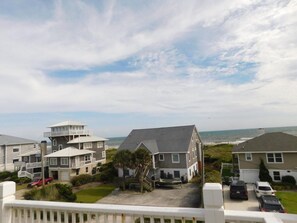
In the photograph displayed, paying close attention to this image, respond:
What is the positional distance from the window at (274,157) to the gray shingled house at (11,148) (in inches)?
1485

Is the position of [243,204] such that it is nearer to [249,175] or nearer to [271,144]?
[249,175]

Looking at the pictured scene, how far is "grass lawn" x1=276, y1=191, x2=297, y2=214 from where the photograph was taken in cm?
1521

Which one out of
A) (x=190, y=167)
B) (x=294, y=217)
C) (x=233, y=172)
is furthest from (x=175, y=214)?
(x=233, y=172)

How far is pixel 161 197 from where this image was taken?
67.4 feet

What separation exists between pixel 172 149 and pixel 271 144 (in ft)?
36.7

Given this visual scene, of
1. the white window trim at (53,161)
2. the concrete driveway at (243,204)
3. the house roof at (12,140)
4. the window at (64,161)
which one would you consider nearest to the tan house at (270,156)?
the concrete driveway at (243,204)

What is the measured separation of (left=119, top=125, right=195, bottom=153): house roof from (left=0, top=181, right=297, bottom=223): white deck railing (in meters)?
24.5

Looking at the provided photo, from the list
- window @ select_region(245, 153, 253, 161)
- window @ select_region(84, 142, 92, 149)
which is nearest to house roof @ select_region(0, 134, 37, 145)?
window @ select_region(84, 142, 92, 149)

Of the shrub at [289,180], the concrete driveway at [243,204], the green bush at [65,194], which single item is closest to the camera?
the concrete driveway at [243,204]

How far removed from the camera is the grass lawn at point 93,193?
2037cm

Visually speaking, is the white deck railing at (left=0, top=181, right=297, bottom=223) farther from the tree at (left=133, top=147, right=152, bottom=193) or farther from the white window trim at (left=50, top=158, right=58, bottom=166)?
the white window trim at (left=50, top=158, right=58, bottom=166)

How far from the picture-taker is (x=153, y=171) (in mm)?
27891

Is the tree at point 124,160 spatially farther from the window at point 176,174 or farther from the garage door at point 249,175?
the garage door at point 249,175

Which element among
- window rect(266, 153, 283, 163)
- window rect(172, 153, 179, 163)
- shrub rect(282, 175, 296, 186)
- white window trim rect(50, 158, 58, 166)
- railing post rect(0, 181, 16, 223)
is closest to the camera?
railing post rect(0, 181, 16, 223)
